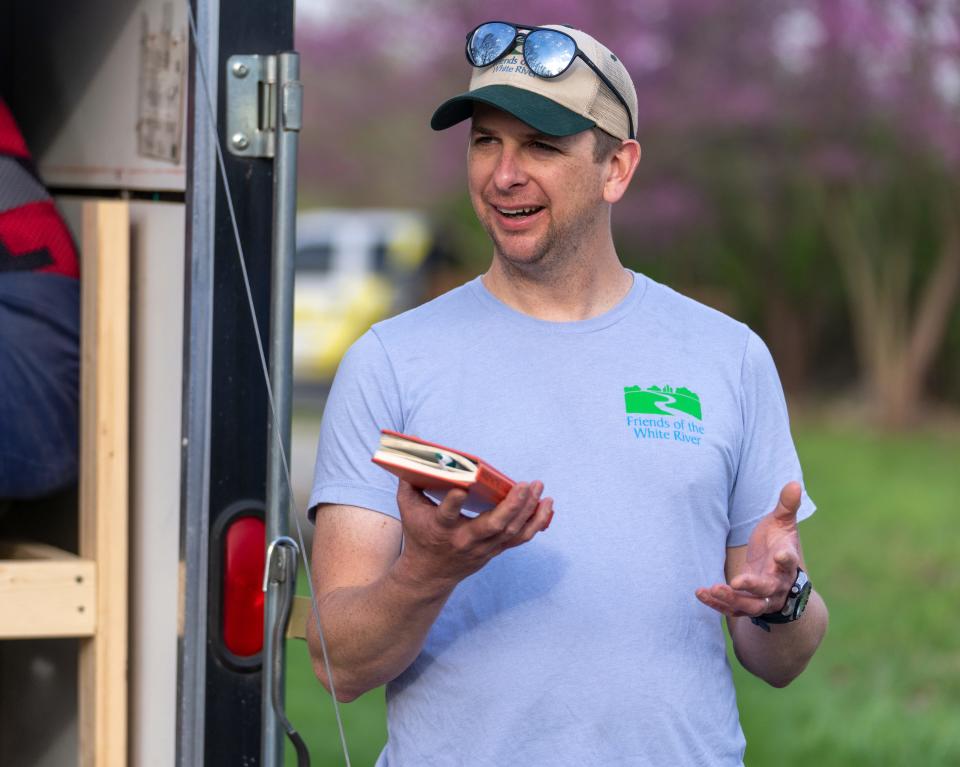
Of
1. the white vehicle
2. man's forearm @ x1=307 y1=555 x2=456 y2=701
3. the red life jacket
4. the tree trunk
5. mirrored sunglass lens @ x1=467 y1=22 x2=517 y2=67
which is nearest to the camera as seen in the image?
man's forearm @ x1=307 y1=555 x2=456 y2=701

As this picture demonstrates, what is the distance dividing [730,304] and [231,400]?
14.6 metres

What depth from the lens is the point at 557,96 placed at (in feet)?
7.55

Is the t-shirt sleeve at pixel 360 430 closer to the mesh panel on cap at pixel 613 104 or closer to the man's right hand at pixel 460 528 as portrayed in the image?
the man's right hand at pixel 460 528

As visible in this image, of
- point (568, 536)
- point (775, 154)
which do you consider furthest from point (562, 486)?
point (775, 154)

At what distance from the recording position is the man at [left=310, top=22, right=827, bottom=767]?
218 cm

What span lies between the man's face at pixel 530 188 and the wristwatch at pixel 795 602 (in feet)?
1.92

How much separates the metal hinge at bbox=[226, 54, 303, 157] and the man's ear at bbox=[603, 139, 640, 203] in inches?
19.1

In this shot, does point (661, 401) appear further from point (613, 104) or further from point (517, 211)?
point (613, 104)

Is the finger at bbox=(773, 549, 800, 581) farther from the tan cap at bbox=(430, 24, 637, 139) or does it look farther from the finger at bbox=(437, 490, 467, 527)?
the tan cap at bbox=(430, 24, 637, 139)

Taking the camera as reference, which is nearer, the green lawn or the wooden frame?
the wooden frame

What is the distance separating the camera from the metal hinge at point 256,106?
7.85ft

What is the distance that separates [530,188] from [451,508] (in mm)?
628

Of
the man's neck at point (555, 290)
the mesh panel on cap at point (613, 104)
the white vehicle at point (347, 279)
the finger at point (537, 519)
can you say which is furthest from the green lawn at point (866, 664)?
the white vehicle at point (347, 279)

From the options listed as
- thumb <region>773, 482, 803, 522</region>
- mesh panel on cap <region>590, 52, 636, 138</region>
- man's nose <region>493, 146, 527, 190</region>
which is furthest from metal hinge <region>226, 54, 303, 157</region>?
thumb <region>773, 482, 803, 522</region>
